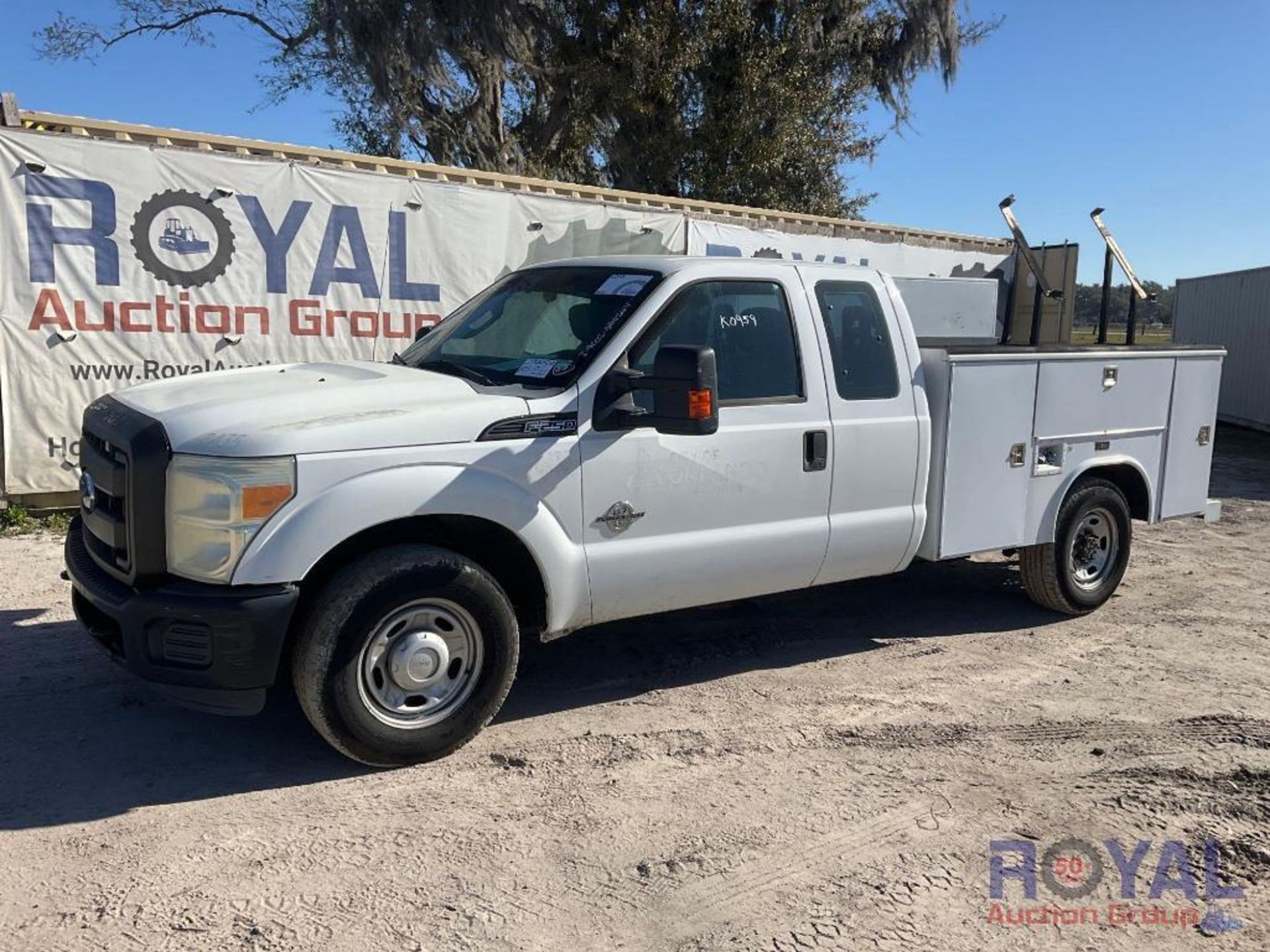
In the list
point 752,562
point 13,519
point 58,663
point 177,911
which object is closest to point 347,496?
point 177,911

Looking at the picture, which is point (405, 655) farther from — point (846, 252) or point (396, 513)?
point (846, 252)

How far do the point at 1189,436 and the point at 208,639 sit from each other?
6.02 metres

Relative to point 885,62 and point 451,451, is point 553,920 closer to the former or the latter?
point 451,451

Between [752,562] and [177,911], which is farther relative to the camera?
[752,562]

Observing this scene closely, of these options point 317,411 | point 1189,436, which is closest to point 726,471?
point 317,411

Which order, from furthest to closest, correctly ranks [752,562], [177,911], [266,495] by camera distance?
[752,562] → [266,495] → [177,911]

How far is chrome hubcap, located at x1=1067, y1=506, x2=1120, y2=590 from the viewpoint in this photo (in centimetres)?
637

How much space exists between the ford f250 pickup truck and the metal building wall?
15.8 m

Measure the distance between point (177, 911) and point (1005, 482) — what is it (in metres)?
4.50

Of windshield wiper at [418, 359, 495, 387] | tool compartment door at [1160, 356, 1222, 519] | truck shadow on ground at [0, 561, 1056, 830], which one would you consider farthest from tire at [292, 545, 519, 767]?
tool compartment door at [1160, 356, 1222, 519]

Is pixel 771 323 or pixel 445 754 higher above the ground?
pixel 771 323

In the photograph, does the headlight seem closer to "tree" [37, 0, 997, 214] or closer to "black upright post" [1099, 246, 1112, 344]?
"black upright post" [1099, 246, 1112, 344]

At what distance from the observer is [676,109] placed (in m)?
19.7

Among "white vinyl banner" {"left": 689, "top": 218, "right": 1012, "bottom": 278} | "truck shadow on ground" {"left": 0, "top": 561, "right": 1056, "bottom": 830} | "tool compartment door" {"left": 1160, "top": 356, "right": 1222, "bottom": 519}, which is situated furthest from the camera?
"white vinyl banner" {"left": 689, "top": 218, "right": 1012, "bottom": 278}
